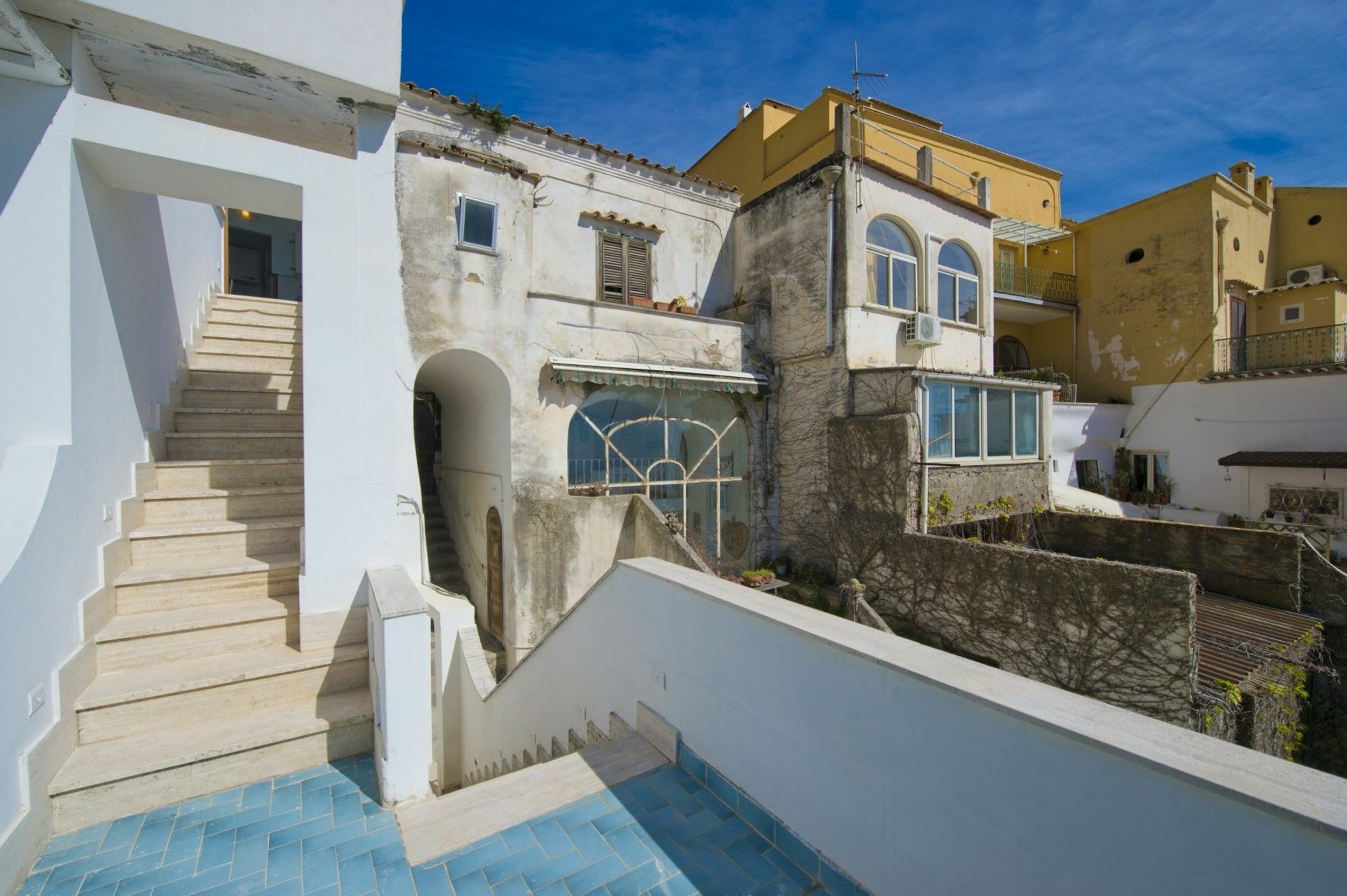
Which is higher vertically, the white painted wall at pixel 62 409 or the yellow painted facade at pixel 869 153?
the yellow painted facade at pixel 869 153

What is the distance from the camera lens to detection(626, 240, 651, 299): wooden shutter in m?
11.7

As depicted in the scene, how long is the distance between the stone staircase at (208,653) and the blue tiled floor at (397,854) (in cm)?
25

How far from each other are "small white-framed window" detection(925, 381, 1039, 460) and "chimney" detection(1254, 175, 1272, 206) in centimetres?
1605

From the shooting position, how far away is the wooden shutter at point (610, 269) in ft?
37.0

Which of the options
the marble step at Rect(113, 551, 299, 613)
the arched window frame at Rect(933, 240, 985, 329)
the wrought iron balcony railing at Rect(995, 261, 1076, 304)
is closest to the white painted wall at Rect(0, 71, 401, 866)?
A: the marble step at Rect(113, 551, 299, 613)

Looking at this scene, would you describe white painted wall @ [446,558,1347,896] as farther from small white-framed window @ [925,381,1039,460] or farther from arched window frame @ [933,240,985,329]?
arched window frame @ [933,240,985,329]

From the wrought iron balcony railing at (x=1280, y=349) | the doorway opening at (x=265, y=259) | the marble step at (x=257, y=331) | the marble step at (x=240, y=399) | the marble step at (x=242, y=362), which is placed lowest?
the marble step at (x=240, y=399)

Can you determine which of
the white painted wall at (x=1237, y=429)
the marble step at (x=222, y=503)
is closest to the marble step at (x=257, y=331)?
the marble step at (x=222, y=503)

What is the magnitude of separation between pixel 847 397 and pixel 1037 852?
988 centimetres

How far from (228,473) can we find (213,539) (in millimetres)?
974

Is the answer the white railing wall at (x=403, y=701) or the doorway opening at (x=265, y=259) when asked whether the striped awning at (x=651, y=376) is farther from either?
the doorway opening at (x=265, y=259)

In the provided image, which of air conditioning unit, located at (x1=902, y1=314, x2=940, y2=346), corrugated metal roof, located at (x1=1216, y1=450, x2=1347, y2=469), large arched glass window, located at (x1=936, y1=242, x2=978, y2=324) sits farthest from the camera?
corrugated metal roof, located at (x1=1216, y1=450, x2=1347, y2=469)

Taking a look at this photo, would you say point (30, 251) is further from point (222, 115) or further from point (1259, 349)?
point (1259, 349)

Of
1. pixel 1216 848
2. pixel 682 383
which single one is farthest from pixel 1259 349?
pixel 1216 848
